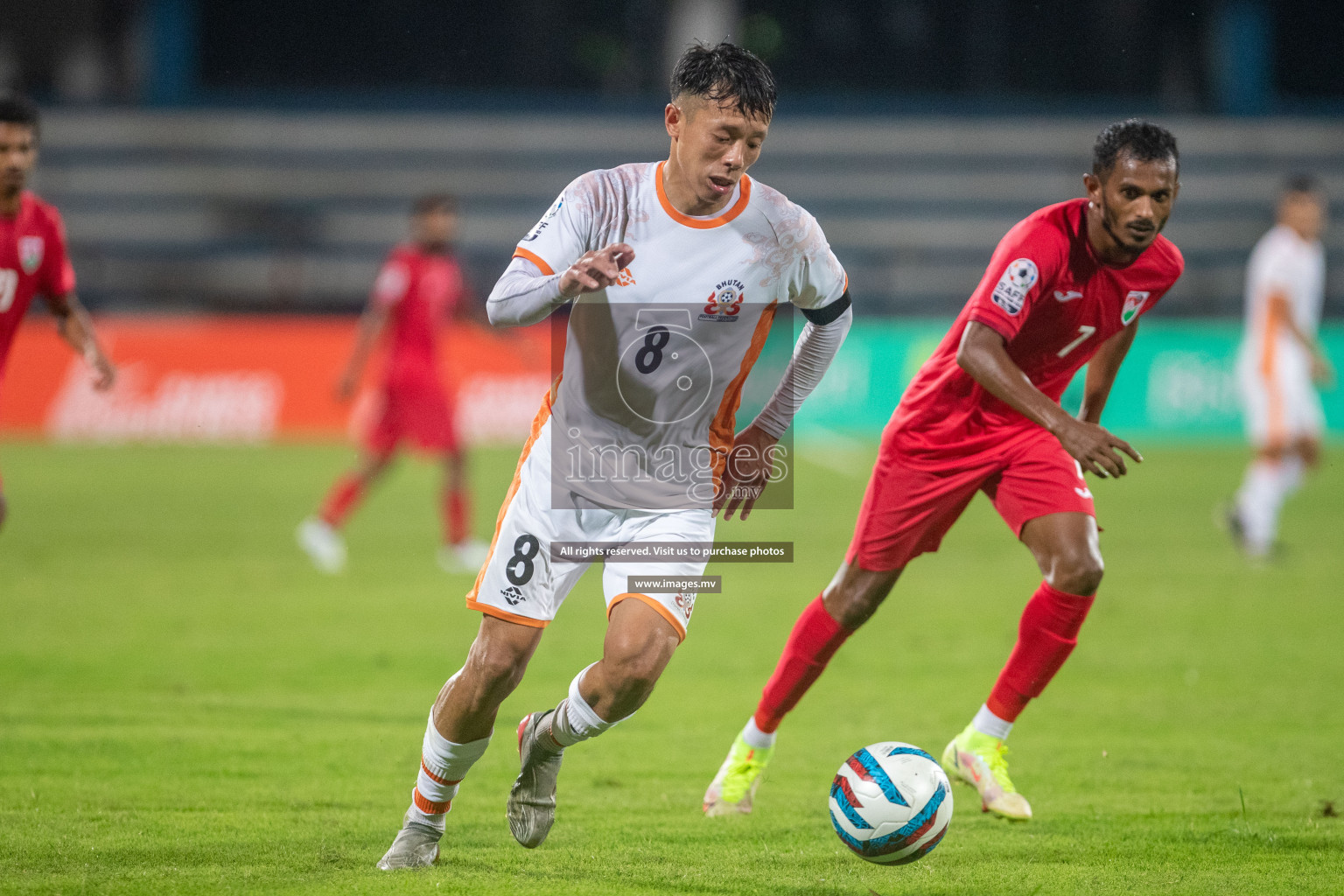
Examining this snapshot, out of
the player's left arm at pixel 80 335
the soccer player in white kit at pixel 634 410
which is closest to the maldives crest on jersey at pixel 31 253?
the player's left arm at pixel 80 335

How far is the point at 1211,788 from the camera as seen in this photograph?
5.24 m

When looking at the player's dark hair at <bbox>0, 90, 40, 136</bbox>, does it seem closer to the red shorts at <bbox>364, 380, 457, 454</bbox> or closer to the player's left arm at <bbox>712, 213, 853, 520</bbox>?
the player's left arm at <bbox>712, 213, 853, 520</bbox>

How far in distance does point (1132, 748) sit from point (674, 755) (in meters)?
1.87

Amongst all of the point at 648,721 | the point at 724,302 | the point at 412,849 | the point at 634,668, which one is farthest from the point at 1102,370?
the point at 412,849

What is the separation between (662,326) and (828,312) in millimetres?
653

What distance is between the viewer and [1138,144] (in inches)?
184

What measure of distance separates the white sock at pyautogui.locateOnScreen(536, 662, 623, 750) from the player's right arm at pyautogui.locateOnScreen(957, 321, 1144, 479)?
5.17ft

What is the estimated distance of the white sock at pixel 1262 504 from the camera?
10.8m

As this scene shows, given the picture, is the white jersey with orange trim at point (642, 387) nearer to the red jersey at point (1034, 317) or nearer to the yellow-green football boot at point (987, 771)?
the red jersey at point (1034, 317)

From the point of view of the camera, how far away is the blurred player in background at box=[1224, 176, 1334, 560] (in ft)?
35.1

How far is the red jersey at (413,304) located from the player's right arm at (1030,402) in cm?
656

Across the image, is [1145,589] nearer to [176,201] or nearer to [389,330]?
[389,330]

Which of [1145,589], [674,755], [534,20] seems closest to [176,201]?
[534,20]

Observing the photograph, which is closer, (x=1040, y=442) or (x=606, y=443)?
(x=606, y=443)
